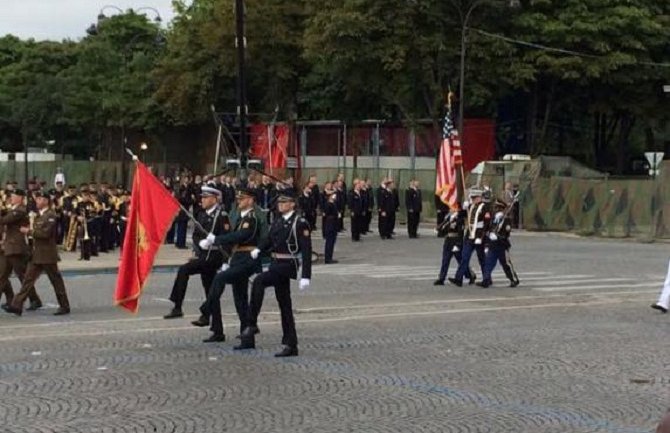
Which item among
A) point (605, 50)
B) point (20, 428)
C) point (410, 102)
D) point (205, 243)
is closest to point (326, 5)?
point (410, 102)

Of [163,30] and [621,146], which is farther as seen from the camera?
[163,30]

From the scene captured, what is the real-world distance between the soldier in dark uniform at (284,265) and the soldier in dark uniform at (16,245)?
15.9ft

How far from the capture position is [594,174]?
140ft

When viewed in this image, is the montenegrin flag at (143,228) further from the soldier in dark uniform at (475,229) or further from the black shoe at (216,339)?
the soldier in dark uniform at (475,229)

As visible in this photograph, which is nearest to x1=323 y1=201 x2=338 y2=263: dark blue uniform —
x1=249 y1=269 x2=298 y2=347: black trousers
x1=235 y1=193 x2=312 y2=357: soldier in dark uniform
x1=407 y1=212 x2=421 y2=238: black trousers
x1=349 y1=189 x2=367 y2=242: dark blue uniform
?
x1=349 y1=189 x2=367 y2=242: dark blue uniform

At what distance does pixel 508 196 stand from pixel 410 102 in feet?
58.3

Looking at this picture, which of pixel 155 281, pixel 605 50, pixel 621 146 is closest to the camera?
pixel 155 281

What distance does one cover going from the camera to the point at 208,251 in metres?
12.9

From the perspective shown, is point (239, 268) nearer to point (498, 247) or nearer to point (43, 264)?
point (43, 264)

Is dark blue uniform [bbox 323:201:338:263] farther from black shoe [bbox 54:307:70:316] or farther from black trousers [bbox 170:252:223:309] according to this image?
black trousers [bbox 170:252:223:309]

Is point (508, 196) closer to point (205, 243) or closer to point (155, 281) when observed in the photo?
point (155, 281)

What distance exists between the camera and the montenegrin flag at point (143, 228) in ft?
43.6

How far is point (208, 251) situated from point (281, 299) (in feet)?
4.76

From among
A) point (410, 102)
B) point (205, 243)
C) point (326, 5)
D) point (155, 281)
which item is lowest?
point (155, 281)
